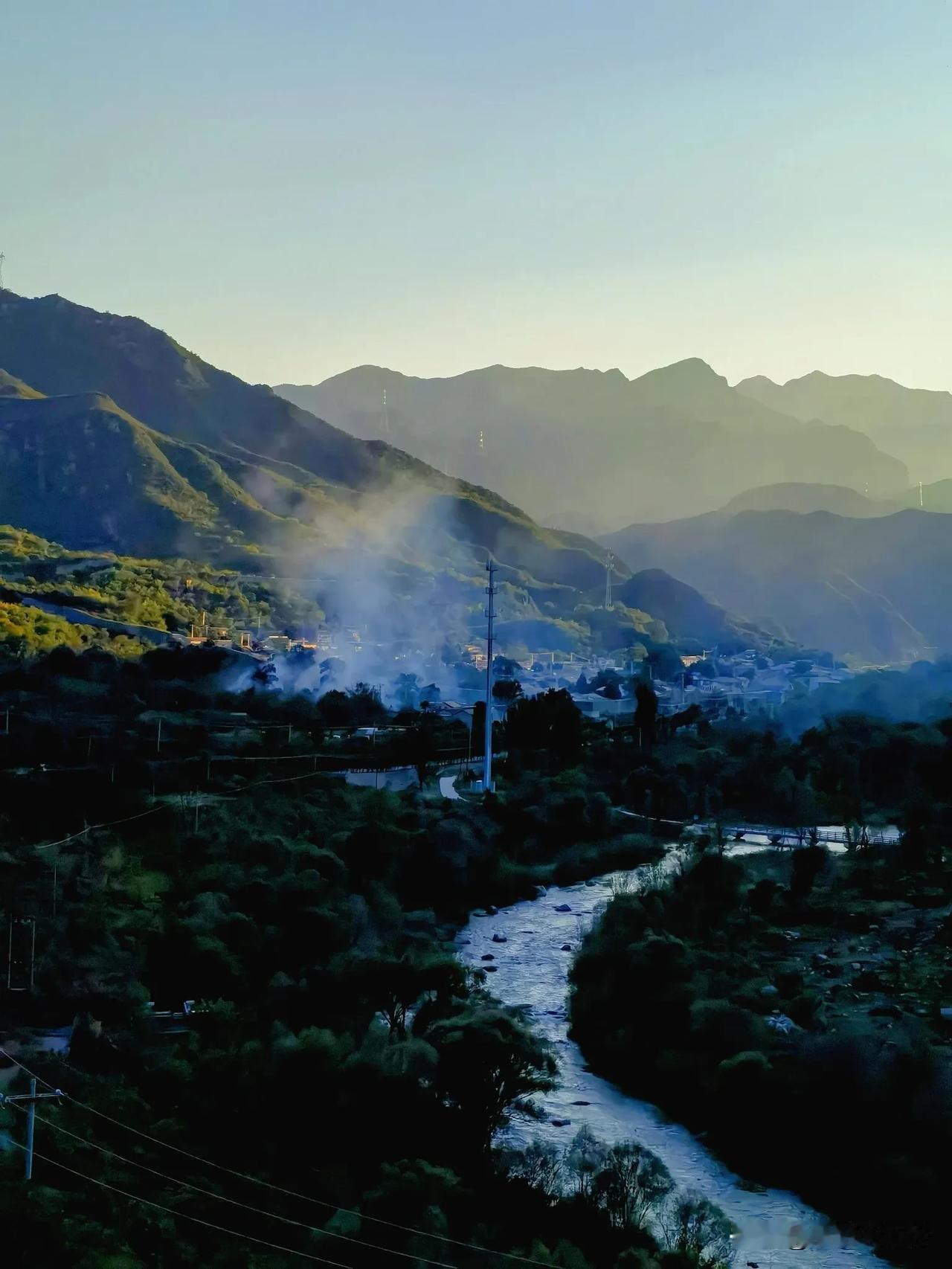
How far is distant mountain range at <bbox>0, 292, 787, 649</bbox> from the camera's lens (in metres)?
63.9

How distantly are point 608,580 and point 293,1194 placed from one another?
69054mm

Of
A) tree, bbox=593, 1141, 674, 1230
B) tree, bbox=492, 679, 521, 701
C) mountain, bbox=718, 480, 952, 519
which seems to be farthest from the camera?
mountain, bbox=718, 480, 952, 519


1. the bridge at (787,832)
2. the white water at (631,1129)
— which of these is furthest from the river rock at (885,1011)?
the bridge at (787,832)

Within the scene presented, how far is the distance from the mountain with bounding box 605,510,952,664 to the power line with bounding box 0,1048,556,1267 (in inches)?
2831

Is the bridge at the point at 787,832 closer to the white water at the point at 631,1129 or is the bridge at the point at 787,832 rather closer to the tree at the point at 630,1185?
the white water at the point at 631,1129

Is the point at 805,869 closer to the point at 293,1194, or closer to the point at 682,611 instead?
the point at 293,1194

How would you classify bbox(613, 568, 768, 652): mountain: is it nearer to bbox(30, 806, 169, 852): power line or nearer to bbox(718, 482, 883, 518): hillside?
bbox(718, 482, 883, 518): hillside

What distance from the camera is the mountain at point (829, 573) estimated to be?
86.6 metres

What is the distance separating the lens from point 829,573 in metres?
95.1

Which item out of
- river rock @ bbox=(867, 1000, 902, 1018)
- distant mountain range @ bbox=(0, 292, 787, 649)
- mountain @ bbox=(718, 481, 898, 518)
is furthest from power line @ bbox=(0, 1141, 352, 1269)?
mountain @ bbox=(718, 481, 898, 518)

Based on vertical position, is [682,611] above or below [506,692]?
above

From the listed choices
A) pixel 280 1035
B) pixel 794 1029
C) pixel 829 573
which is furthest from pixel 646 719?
pixel 829 573

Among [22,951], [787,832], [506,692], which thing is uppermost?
[506,692]

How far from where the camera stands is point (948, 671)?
49.5 m
